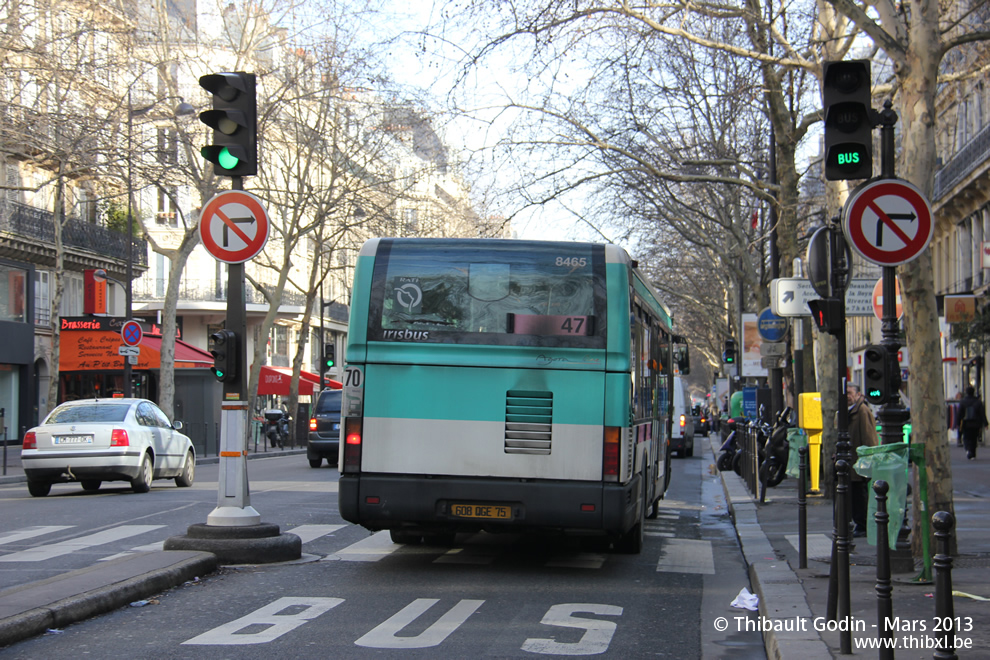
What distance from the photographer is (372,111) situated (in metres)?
39.6

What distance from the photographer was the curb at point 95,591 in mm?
7145

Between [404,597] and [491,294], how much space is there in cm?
262

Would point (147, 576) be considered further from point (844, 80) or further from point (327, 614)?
point (844, 80)

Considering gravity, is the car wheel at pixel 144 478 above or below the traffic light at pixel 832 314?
below

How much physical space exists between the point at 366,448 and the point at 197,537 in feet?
6.26

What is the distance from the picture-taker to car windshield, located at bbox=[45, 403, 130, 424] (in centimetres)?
1792

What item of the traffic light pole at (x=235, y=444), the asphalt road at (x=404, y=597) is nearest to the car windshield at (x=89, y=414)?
the asphalt road at (x=404, y=597)

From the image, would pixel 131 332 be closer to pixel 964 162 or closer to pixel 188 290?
pixel 964 162

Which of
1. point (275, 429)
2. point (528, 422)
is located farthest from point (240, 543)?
point (275, 429)

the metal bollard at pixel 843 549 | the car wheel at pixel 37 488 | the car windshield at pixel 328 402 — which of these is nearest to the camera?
the metal bollard at pixel 843 549

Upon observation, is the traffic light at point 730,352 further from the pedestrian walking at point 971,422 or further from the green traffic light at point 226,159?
the green traffic light at point 226,159

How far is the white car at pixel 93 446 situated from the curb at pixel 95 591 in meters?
8.13

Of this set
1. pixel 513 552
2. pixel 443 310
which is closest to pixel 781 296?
pixel 513 552

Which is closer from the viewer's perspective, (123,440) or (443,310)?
(443,310)
